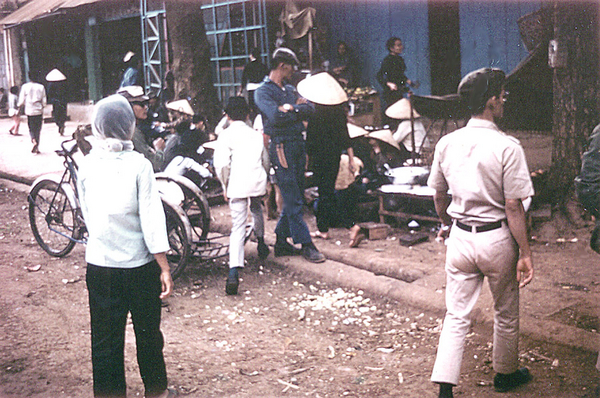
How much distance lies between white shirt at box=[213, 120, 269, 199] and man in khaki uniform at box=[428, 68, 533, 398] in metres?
2.61

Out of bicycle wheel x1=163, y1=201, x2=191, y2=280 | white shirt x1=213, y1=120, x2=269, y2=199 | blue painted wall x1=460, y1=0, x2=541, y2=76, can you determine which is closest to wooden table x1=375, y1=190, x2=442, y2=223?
white shirt x1=213, y1=120, x2=269, y2=199

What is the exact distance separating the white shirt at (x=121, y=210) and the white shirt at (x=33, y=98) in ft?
31.6

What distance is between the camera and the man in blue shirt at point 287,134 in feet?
20.4

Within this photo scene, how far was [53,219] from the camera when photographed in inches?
263

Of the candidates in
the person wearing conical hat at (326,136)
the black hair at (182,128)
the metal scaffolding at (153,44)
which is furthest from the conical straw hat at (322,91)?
the metal scaffolding at (153,44)

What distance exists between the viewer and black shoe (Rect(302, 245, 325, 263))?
6324 mm

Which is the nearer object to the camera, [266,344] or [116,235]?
[116,235]

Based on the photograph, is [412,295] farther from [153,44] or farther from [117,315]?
[153,44]

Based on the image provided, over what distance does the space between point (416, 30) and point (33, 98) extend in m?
7.38

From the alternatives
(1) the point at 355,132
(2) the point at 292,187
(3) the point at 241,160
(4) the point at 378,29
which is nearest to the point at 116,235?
(3) the point at 241,160

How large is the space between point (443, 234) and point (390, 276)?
1.18 metres

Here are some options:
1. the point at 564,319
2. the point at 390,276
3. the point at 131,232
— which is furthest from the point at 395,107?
the point at 131,232

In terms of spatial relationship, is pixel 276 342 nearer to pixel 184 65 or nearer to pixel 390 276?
pixel 390 276

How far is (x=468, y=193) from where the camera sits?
341 cm
